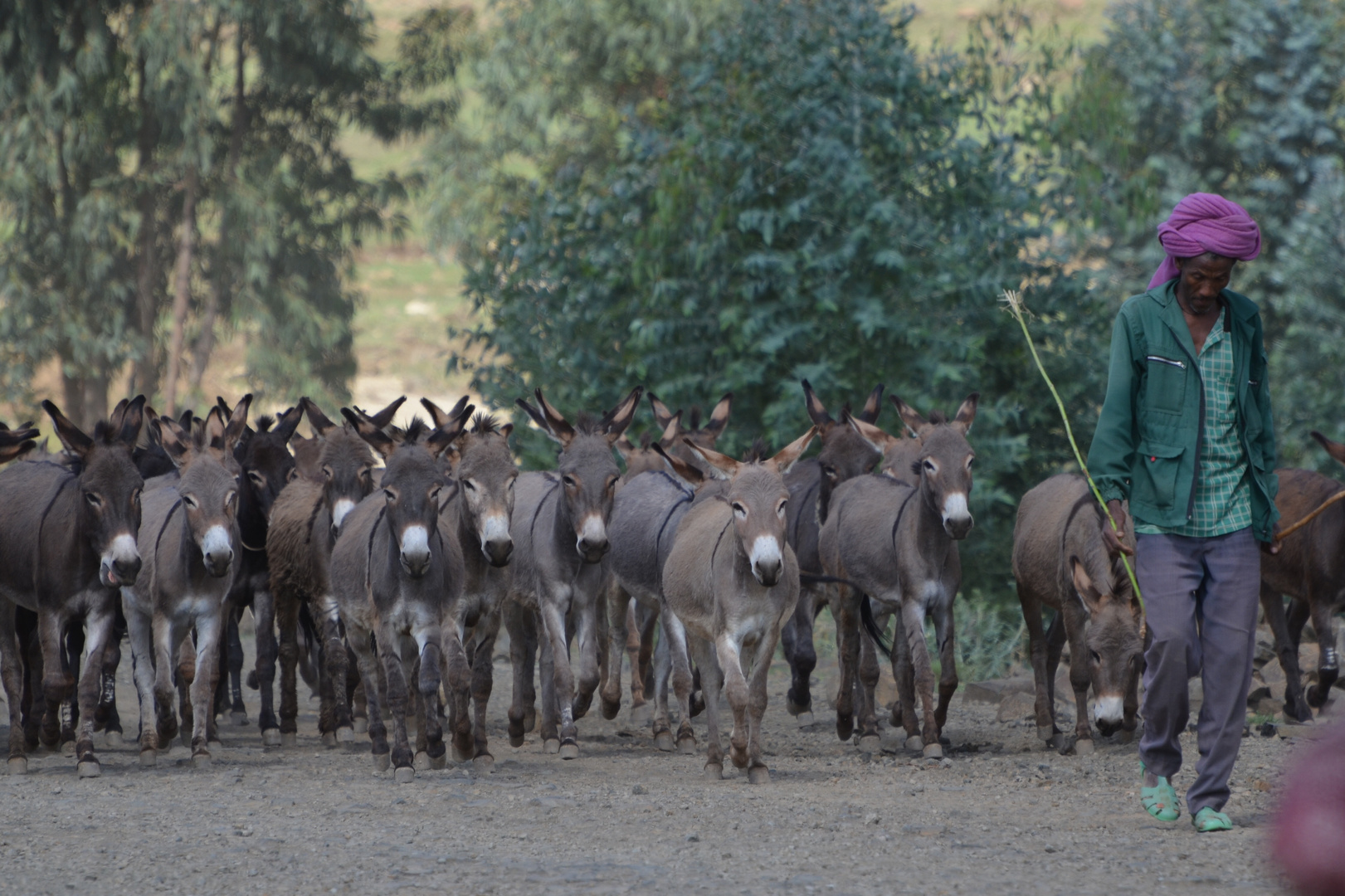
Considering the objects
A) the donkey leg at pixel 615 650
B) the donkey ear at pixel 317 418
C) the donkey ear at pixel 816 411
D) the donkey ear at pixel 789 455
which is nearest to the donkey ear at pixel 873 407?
the donkey ear at pixel 816 411

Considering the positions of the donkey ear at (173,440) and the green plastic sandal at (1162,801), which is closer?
the green plastic sandal at (1162,801)

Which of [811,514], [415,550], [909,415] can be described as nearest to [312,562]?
[415,550]

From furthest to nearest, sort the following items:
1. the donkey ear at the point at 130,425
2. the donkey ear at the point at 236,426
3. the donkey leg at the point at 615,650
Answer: the donkey leg at the point at 615,650 < the donkey ear at the point at 236,426 < the donkey ear at the point at 130,425

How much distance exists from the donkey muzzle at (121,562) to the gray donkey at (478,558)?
179cm

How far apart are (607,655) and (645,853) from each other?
512 cm

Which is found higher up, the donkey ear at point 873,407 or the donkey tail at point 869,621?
the donkey ear at point 873,407

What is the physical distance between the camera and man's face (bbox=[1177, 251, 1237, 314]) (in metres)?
5.86

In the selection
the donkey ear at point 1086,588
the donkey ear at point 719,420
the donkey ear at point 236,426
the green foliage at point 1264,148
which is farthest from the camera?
the green foliage at point 1264,148

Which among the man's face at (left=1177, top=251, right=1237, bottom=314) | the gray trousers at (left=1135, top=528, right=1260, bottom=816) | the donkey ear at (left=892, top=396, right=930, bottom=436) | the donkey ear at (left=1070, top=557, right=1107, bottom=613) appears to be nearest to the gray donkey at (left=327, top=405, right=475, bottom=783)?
the donkey ear at (left=892, top=396, right=930, bottom=436)

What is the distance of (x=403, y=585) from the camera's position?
27.1 ft

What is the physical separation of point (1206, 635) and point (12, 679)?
7147 millimetres

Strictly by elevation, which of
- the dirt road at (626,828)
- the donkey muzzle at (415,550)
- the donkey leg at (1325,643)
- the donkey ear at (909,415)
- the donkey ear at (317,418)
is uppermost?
the donkey ear at (317,418)

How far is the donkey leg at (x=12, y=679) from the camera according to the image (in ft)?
28.5

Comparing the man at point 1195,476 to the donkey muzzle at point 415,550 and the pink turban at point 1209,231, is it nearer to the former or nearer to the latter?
the pink turban at point 1209,231
